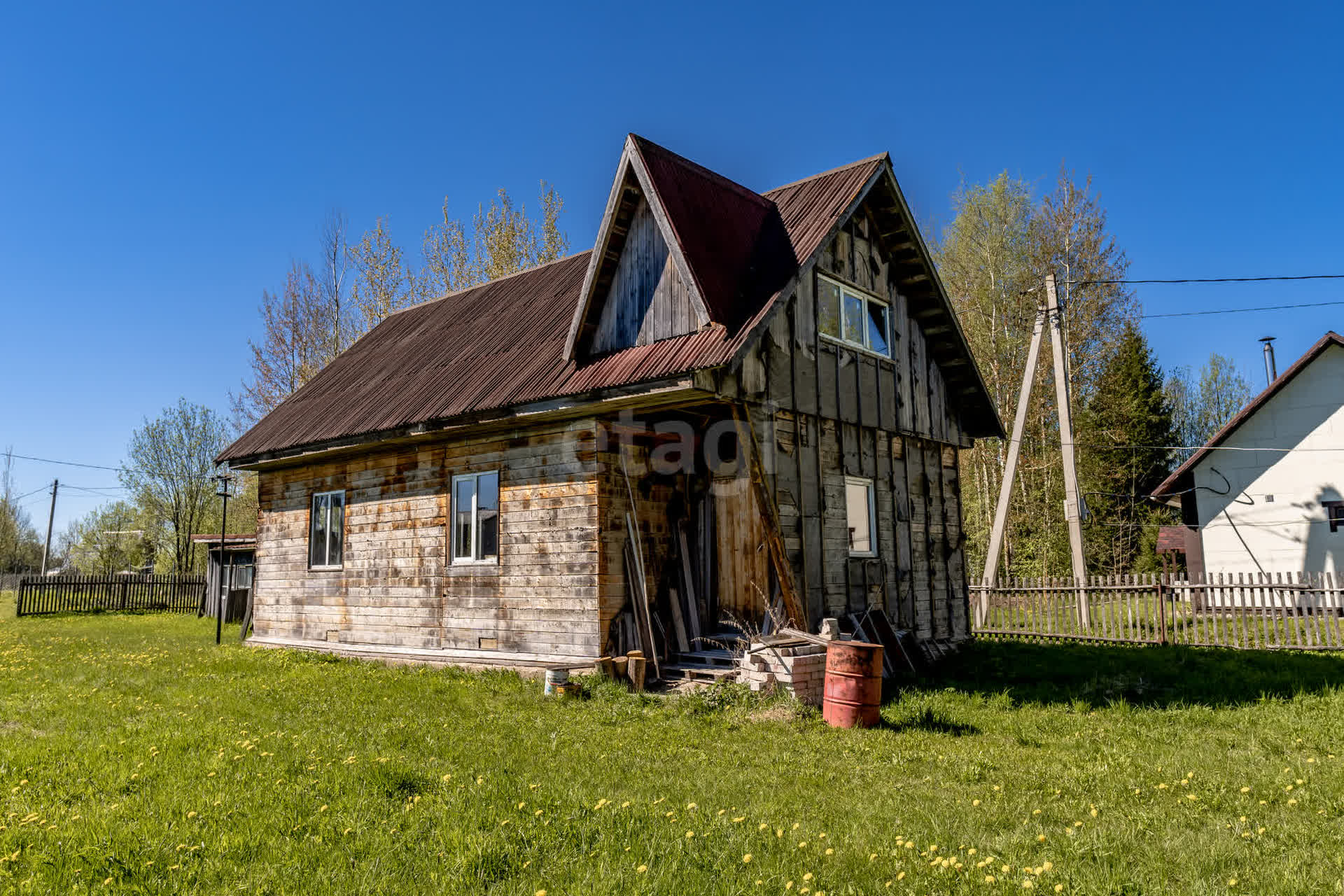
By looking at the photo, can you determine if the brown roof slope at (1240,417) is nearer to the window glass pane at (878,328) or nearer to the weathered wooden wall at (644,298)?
the window glass pane at (878,328)

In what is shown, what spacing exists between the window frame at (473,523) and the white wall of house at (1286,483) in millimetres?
20521

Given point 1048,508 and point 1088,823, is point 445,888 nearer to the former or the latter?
point 1088,823

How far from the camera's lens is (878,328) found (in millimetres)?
15195

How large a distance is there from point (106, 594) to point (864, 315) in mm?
28223

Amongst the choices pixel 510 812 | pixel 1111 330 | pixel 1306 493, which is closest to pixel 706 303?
pixel 510 812

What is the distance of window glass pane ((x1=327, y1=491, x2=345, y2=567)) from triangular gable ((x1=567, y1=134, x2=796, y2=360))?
20.8 ft

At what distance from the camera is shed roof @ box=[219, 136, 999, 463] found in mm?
11617

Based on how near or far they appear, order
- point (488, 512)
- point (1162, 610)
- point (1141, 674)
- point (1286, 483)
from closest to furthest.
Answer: point (1141, 674)
point (488, 512)
point (1162, 610)
point (1286, 483)

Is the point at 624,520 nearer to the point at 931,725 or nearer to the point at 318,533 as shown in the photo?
the point at 931,725

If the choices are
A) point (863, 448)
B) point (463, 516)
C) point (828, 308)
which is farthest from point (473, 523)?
point (828, 308)

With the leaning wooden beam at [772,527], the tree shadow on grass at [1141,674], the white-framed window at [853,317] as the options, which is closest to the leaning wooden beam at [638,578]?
the leaning wooden beam at [772,527]

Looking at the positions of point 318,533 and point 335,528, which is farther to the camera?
point 318,533

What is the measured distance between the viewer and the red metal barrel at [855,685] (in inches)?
369

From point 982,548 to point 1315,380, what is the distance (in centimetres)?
1083
